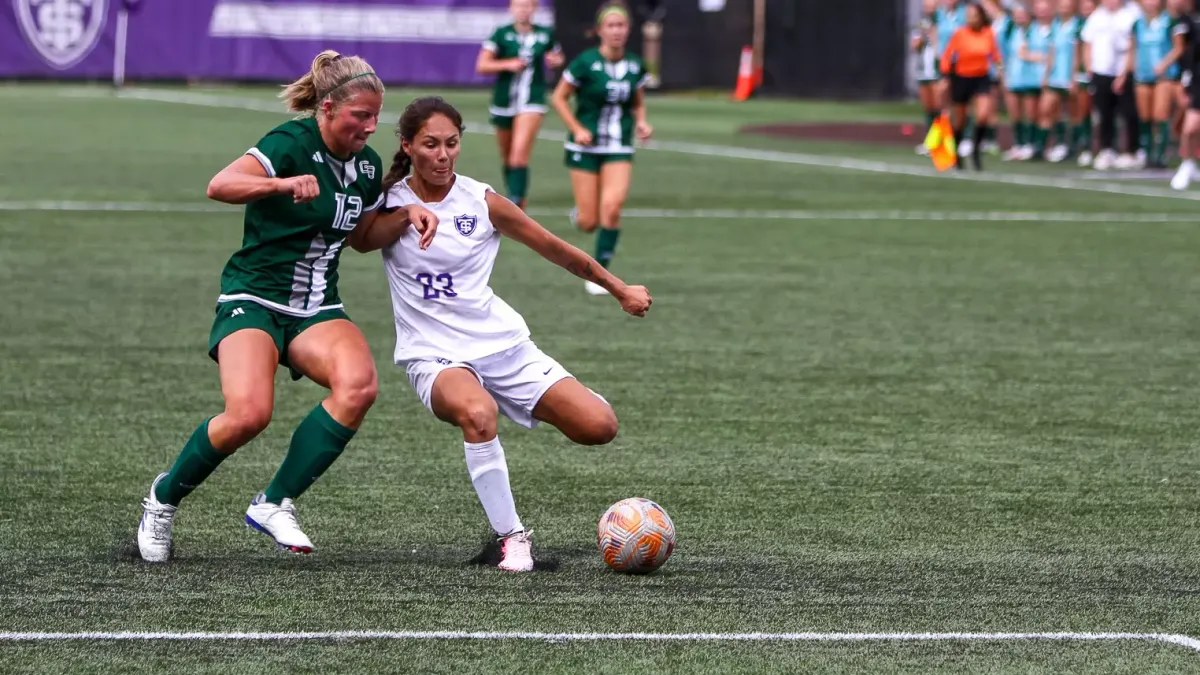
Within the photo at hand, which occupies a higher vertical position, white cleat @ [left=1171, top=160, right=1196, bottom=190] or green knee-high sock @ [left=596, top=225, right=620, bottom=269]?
white cleat @ [left=1171, top=160, right=1196, bottom=190]

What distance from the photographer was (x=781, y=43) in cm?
5025

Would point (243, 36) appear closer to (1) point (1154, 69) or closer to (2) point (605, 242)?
(1) point (1154, 69)

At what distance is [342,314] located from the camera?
686 centimetres

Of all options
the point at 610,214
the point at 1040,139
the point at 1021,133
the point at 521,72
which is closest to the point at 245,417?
the point at 610,214

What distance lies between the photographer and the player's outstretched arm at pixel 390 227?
647cm

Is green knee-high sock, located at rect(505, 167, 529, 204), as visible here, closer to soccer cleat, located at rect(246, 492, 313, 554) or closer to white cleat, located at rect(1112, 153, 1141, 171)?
white cleat, located at rect(1112, 153, 1141, 171)

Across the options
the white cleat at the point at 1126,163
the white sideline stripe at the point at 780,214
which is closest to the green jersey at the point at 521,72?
the white sideline stripe at the point at 780,214

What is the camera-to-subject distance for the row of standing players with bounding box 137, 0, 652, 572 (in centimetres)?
648

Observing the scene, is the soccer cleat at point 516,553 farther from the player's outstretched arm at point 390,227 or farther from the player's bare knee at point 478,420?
the player's outstretched arm at point 390,227

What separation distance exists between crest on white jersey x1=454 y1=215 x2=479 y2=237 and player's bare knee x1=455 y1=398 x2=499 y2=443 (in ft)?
1.96

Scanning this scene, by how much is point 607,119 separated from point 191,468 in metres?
8.84

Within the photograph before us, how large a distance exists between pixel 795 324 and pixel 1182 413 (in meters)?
3.35

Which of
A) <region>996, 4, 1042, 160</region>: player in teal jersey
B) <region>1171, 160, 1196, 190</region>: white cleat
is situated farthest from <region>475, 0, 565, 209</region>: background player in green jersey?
<region>996, 4, 1042, 160</region>: player in teal jersey

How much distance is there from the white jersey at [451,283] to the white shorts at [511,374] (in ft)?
0.09
